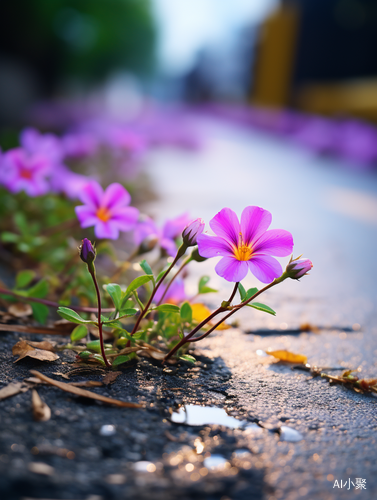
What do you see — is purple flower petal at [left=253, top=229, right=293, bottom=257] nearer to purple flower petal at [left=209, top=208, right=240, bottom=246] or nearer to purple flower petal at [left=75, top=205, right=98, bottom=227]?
purple flower petal at [left=209, top=208, right=240, bottom=246]

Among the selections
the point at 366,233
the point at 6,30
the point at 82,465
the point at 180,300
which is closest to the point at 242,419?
the point at 82,465

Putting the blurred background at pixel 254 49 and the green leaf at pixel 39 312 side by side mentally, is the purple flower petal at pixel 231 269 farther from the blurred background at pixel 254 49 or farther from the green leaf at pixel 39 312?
the blurred background at pixel 254 49

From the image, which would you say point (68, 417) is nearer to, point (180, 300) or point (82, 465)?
point (82, 465)

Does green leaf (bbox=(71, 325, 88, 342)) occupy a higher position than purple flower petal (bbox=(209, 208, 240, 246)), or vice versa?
purple flower petal (bbox=(209, 208, 240, 246))

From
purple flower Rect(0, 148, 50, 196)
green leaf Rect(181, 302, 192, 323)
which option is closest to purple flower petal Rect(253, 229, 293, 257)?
green leaf Rect(181, 302, 192, 323)

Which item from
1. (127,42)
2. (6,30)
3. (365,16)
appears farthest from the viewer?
(127,42)

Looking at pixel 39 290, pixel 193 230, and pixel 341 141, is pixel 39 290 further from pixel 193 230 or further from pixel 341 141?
pixel 341 141
